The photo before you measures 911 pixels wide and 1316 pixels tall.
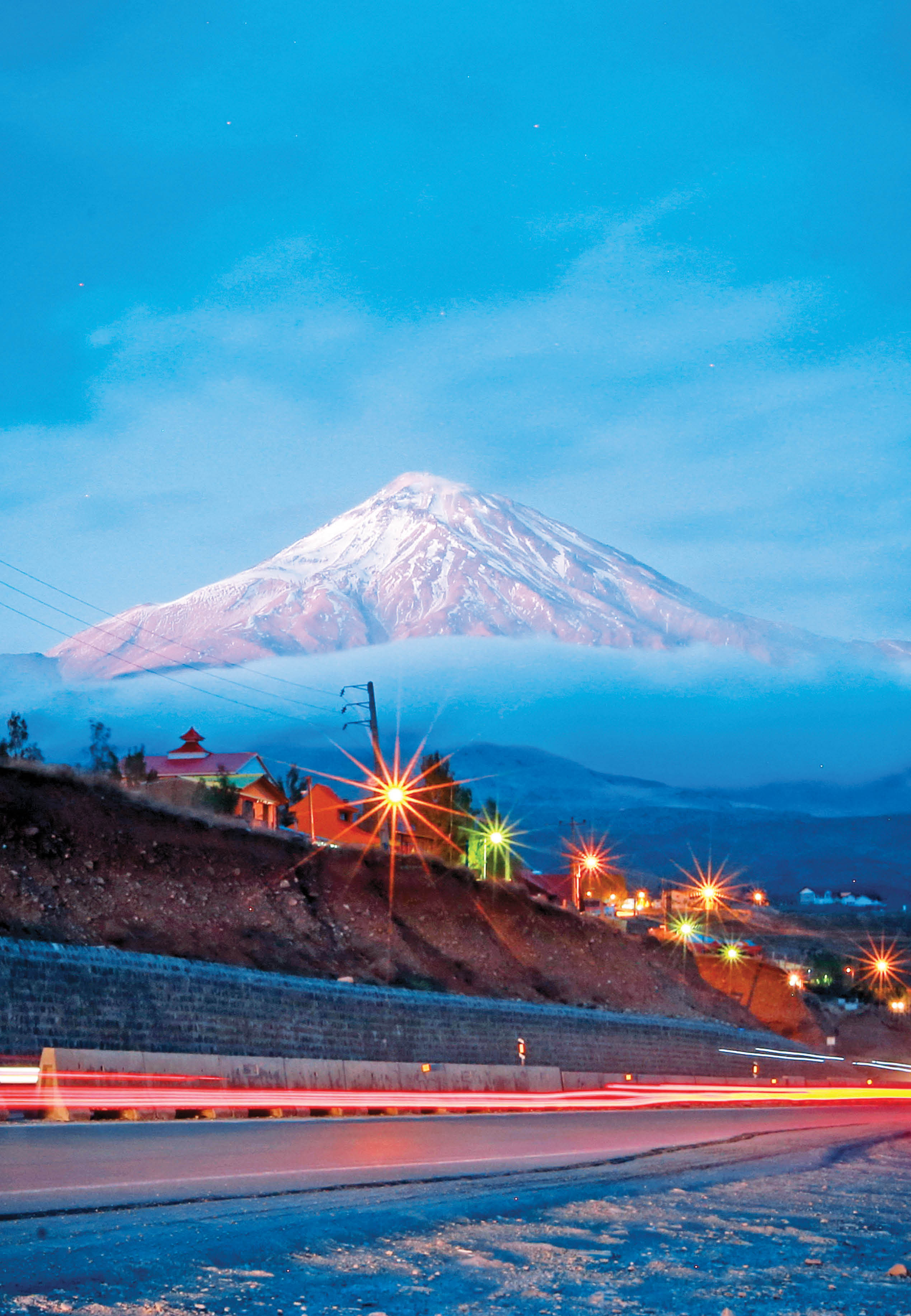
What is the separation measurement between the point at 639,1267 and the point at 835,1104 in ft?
138

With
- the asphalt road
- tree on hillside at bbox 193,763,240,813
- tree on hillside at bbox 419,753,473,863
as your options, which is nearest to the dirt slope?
tree on hillside at bbox 419,753,473,863

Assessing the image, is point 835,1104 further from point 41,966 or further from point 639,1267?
point 639,1267

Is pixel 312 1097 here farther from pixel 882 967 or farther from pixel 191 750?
pixel 882 967

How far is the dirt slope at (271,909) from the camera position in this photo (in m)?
36.8

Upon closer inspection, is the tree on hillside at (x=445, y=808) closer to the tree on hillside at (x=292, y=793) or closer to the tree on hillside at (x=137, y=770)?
the tree on hillside at (x=292, y=793)

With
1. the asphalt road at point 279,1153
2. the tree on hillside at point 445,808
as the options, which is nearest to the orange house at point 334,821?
the tree on hillside at point 445,808

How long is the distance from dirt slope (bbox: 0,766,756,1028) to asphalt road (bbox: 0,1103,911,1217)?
1460 cm

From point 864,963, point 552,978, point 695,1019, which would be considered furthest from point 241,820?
point 864,963

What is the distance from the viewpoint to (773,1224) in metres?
11.8

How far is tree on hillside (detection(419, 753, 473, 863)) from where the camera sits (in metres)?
74.4

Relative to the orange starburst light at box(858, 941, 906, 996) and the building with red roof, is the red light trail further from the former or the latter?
the orange starburst light at box(858, 941, 906, 996)

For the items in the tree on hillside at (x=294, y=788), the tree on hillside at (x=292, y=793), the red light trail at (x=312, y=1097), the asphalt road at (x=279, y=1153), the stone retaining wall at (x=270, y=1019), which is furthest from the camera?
the tree on hillside at (x=294, y=788)

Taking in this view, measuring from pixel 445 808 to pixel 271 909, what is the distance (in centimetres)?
3143

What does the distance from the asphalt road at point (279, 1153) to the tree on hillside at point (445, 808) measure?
4975 centimetres
